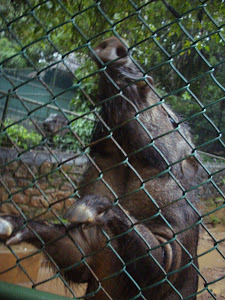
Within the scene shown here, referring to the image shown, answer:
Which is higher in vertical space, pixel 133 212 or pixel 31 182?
pixel 31 182

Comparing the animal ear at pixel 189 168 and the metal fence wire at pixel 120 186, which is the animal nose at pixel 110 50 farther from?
the animal ear at pixel 189 168

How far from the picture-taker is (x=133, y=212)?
2443mm

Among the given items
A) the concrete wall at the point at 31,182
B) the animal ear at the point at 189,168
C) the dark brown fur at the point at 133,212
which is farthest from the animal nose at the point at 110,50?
the concrete wall at the point at 31,182

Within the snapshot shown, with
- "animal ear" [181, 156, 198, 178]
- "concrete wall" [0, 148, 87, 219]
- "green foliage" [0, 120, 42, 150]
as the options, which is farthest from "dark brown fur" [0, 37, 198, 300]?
"green foliage" [0, 120, 42, 150]

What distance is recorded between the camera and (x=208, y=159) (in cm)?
1087

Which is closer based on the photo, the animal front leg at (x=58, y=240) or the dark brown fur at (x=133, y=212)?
the animal front leg at (x=58, y=240)

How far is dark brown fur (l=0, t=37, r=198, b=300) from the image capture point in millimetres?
2020

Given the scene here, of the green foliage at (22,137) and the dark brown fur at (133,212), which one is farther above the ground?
the green foliage at (22,137)

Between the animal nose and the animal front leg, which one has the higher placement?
the animal nose

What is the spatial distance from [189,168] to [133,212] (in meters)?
0.64

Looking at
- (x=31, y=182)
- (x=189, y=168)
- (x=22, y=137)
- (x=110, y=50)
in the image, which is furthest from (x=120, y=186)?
(x=22, y=137)

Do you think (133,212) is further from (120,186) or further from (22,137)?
(22,137)

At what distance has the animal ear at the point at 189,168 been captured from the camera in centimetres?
255

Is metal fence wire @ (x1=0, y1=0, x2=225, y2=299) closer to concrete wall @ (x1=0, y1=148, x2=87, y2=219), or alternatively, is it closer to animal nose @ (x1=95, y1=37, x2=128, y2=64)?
animal nose @ (x1=95, y1=37, x2=128, y2=64)
